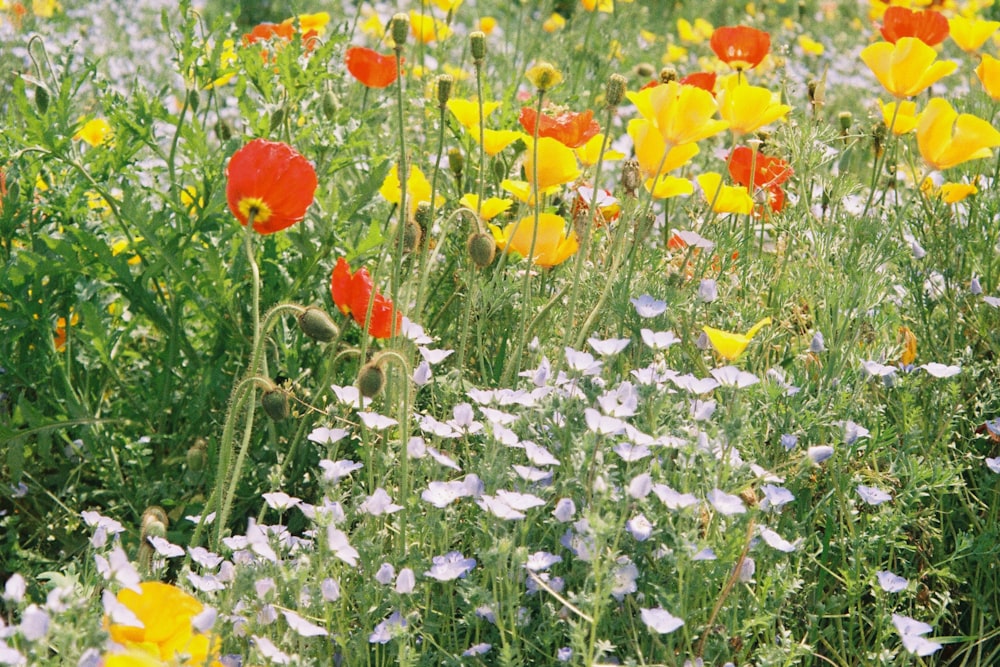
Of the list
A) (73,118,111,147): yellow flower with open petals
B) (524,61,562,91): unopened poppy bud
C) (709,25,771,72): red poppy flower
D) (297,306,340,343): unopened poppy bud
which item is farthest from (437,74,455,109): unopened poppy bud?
(73,118,111,147): yellow flower with open petals

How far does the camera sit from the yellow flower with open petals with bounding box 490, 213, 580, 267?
6.22 feet

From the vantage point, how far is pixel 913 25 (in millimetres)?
2396

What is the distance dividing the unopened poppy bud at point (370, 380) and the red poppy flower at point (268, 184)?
12.3 inches

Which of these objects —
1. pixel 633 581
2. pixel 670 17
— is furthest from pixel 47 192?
pixel 670 17

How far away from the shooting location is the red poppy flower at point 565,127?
2025 mm

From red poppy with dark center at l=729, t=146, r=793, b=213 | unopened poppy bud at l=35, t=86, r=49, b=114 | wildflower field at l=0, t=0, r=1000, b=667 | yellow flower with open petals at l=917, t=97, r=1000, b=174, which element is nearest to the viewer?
wildflower field at l=0, t=0, r=1000, b=667

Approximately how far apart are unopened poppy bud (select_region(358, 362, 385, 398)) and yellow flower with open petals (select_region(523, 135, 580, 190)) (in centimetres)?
47

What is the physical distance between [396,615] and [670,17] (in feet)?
18.5

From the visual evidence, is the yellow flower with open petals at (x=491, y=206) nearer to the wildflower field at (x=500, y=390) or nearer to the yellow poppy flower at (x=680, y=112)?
the wildflower field at (x=500, y=390)

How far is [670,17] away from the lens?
257 inches

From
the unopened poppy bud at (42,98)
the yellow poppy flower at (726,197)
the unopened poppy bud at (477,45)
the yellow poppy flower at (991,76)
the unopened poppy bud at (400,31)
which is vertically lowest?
the yellow poppy flower at (726,197)

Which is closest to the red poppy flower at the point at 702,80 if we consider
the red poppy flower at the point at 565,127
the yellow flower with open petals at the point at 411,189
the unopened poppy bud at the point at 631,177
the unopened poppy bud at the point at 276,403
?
the red poppy flower at the point at 565,127

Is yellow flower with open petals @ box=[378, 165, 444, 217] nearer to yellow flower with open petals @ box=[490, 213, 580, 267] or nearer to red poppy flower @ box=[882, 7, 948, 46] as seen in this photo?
yellow flower with open petals @ box=[490, 213, 580, 267]

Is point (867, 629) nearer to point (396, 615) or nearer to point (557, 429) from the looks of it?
point (557, 429)
